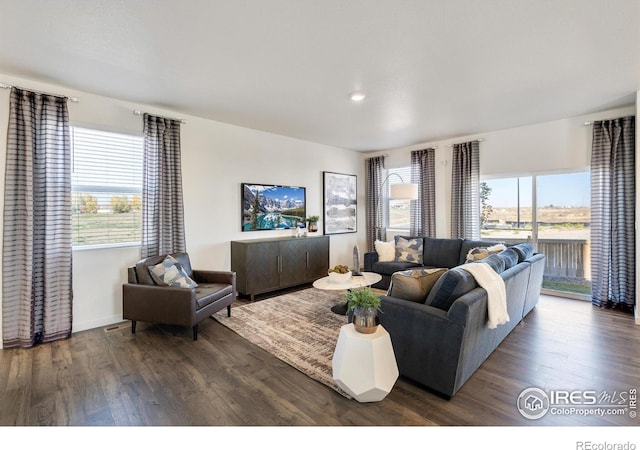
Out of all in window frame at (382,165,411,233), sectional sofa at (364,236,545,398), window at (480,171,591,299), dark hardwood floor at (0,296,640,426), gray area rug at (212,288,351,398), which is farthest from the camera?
window frame at (382,165,411,233)

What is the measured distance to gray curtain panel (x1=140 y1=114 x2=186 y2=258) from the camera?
11.9 feet

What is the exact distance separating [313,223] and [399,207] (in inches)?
80.8

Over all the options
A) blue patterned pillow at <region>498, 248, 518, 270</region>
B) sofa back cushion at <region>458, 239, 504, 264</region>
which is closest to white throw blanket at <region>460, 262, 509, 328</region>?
blue patterned pillow at <region>498, 248, 518, 270</region>

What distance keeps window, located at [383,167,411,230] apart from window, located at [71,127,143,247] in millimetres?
4695

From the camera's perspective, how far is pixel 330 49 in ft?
7.93

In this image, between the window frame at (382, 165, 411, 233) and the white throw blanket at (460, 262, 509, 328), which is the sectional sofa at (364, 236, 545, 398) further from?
the window frame at (382, 165, 411, 233)

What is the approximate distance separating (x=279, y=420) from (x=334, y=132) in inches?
167

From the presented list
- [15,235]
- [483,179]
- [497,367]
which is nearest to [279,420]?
[497,367]

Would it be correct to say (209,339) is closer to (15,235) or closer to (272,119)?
(15,235)

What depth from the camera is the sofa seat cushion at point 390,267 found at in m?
4.79

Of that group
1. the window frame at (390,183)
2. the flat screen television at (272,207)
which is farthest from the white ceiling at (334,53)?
the window frame at (390,183)

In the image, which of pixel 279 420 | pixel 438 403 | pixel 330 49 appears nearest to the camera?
pixel 279 420
